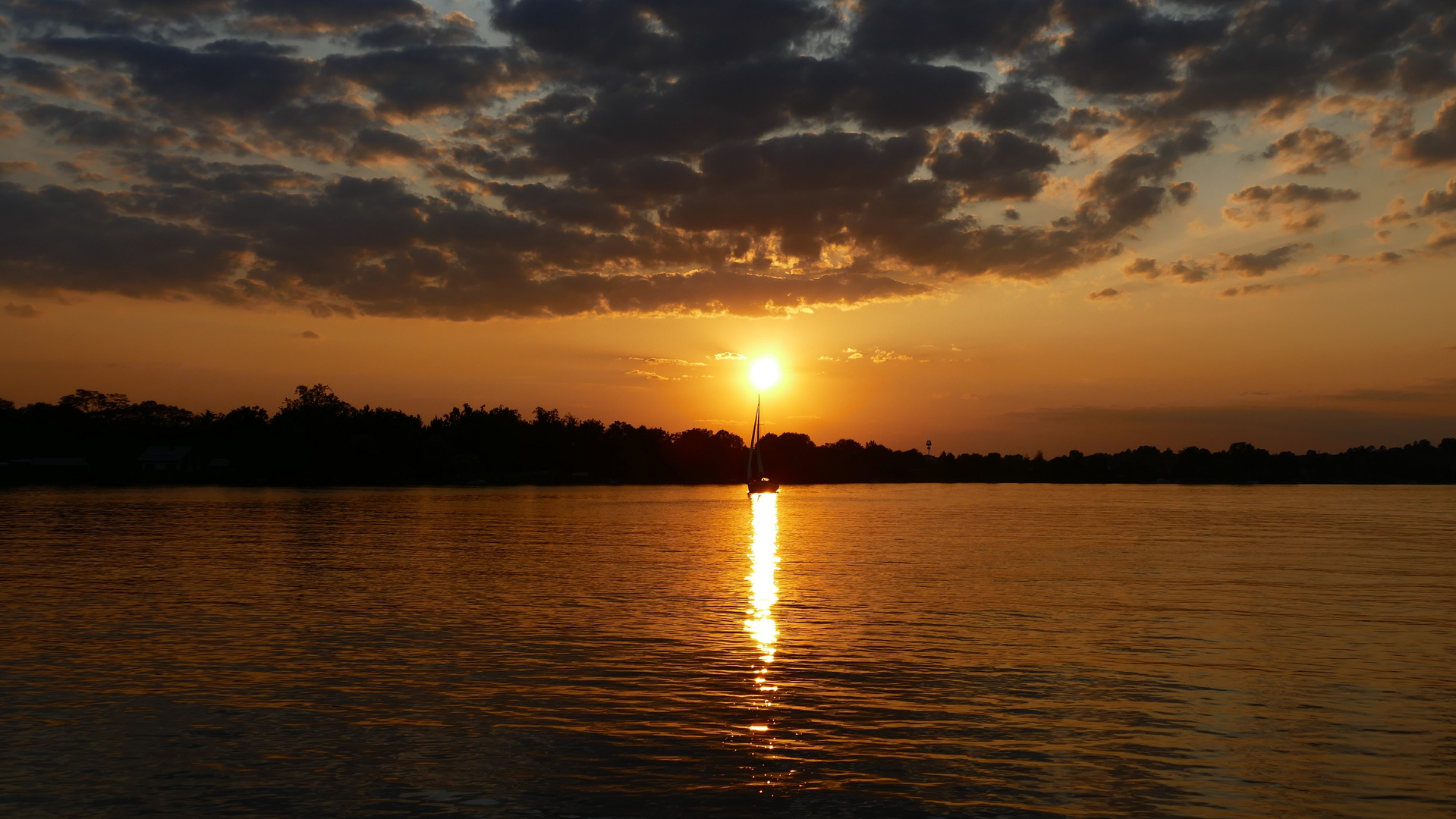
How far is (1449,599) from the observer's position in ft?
121

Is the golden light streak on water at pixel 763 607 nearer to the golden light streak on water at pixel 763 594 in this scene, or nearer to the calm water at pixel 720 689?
the golden light streak on water at pixel 763 594

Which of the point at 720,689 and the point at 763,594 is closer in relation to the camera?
the point at 720,689

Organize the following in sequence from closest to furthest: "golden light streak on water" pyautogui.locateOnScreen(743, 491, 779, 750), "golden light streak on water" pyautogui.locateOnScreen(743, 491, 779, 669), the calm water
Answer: the calm water < "golden light streak on water" pyautogui.locateOnScreen(743, 491, 779, 750) < "golden light streak on water" pyautogui.locateOnScreen(743, 491, 779, 669)

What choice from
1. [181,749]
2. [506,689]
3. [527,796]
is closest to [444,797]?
[527,796]

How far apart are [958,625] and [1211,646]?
673 centimetres

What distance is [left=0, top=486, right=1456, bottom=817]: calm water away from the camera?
14133mm

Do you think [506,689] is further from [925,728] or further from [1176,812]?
[1176,812]

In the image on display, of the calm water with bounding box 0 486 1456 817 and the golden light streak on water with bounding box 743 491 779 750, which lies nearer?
the calm water with bounding box 0 486 1456 817

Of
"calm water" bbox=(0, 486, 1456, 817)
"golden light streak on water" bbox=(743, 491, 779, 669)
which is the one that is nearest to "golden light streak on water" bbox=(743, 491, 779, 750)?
"golden light streak on water" bbox=(743, 491, 779, 669)

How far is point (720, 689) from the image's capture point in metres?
20.8

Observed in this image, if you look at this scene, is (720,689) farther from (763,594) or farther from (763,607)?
(763,594)

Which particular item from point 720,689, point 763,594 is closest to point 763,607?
point 763,594

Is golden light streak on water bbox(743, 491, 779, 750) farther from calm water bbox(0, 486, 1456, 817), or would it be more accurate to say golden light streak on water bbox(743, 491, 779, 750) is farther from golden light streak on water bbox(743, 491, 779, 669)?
calm water bbox(0, 486, 1456, 817)

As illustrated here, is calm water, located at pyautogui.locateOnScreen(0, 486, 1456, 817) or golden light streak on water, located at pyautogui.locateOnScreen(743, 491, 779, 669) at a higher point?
calm water, located at pyautogui.locateOnScreen(0, 486, 1456, 817)
